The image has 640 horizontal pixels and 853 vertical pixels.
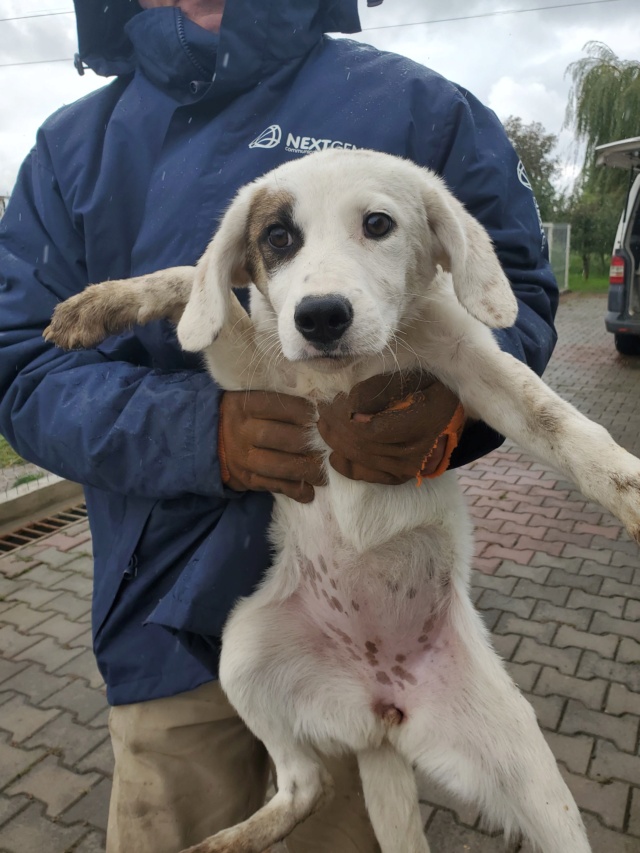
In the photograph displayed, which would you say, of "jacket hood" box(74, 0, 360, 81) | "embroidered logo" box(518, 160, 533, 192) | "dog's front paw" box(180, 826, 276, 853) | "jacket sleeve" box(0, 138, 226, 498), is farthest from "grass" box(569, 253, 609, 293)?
"dog's front paw" box(180, 826, 276, 853)

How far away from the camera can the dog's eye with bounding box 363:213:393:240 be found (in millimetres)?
2068

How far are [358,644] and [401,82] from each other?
166 centimetres

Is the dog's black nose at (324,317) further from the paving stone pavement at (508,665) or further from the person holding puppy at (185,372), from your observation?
the paving stone pavement at (508,665)

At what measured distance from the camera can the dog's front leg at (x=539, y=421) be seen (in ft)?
5.92

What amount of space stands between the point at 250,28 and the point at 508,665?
3457 millimetres

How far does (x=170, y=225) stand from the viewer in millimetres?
2113

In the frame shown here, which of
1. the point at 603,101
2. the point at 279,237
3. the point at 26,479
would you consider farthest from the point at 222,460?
the point at 603,101

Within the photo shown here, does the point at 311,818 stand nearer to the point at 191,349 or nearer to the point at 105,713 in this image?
the point at 191,349

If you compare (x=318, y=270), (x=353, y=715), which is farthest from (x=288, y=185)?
(x=353, y=715)

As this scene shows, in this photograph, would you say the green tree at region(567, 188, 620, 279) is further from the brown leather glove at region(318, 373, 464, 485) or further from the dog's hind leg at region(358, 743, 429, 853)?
the dog's hind leg at region(358, 743, 429, 853)

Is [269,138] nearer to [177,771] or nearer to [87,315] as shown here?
[87,315]

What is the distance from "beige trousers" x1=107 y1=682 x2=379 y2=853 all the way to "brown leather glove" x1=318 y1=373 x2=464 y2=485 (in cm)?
84

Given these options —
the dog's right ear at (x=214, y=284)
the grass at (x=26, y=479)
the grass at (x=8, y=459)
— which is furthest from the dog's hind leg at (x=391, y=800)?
the grass at (x=8, y=459)

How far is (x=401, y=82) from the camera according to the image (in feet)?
6.84
